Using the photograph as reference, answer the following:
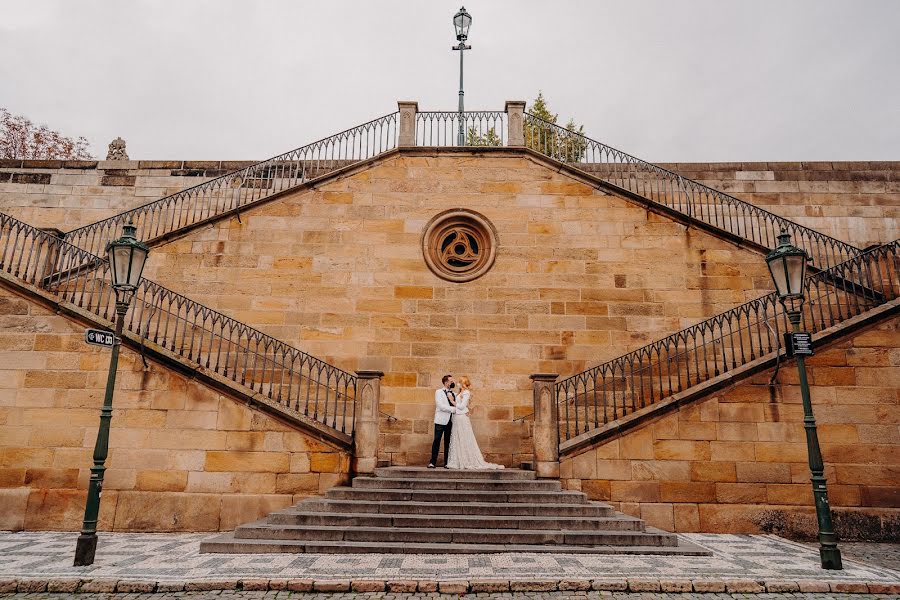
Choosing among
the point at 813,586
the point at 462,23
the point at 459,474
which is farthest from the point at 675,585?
the point at 462,23

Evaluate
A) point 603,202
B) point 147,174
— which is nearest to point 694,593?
point 603,202

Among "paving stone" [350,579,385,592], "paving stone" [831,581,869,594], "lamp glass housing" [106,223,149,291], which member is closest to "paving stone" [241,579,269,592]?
"paving stone" [350,579,385,592]

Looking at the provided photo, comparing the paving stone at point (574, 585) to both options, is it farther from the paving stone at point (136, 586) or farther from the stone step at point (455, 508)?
the paving stone at point (136, 586)

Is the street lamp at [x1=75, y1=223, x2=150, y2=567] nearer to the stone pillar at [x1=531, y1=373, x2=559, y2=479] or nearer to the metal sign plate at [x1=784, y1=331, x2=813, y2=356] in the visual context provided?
the stone pillar at [x1=531, y1=373, x2=559, y2=479]

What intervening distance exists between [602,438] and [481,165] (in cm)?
728

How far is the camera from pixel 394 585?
18.9ft

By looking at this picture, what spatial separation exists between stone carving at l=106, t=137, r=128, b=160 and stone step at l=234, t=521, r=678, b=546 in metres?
13.4

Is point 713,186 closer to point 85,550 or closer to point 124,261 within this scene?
point 124,261

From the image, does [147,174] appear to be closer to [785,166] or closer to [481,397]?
[481,397]

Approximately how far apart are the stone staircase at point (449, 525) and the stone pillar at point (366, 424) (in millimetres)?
398

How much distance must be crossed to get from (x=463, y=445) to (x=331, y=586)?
4671mm

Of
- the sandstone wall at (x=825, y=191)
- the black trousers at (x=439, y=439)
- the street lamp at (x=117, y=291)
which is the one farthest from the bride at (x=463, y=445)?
the sandstone wall at (x=825, y=191)

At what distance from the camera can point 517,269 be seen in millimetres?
12812

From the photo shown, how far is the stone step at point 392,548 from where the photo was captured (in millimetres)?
7273
